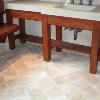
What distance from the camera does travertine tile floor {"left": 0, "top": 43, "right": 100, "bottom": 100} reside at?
221 centimetres

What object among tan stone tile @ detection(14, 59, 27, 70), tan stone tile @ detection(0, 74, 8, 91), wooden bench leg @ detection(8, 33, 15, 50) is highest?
wooden bench leg @ detection(8, 33, 15, 50)

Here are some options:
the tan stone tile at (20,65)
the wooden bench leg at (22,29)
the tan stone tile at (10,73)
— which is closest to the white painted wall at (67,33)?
the wooden bench leg at (22,29)

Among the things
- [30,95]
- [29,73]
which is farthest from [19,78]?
[30,95]

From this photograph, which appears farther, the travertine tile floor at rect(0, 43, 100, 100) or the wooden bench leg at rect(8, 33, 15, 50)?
the wooden bench leg at rect(8, 33, 15, 50)

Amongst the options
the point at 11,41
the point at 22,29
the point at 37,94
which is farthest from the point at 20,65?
the point at 22,29

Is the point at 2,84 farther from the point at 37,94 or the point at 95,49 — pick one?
the point at 95,49

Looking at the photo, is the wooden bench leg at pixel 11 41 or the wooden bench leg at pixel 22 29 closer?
the wooden bench leg at pixel 11 41

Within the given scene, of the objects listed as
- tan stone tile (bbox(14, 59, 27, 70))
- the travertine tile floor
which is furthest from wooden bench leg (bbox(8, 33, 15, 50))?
tan stone tile (bbox(14, 59, 27, 70))

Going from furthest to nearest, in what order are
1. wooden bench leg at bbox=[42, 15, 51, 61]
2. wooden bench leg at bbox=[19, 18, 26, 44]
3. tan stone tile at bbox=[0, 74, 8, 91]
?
wooden bench leg at bbox=[19, 18, 26, 44] → wooden bench leg at bbox=[42, 15, 51, 61] → tan stone tile at bbox=[0, 74, 8, 91]

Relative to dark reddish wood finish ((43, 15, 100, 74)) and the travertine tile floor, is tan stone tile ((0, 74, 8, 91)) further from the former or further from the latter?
dark reddish wood finish ((43, 15, 100, 74))

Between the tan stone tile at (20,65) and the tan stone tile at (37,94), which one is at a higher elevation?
the tan stone tile at (20,65)

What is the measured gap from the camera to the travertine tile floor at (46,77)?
221 cm

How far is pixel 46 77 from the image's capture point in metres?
2.56

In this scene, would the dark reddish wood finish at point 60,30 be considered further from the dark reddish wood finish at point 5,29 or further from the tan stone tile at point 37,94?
the tan stone tile at point 37,94
